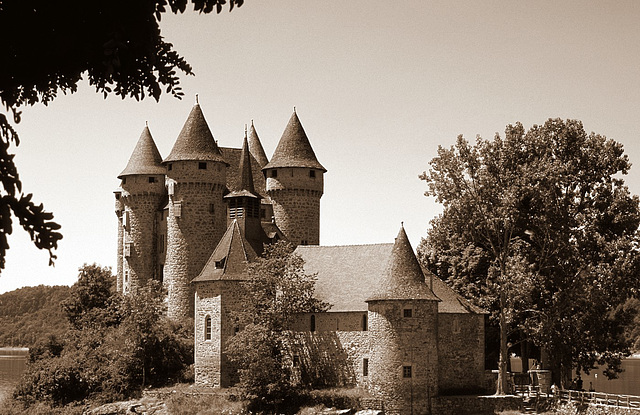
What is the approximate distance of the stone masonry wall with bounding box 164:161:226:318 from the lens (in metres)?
62.1

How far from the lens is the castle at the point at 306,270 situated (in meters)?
46.3

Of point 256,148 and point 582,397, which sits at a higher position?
point 256,148

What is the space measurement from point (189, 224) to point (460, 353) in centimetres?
2269

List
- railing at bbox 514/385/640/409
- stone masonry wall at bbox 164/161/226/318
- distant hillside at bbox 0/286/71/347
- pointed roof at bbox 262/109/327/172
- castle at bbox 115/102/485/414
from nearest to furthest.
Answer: railing at bbox 514/385/640/409
castle at bbox 115/102/485/414
stone masonry wall at bbox 164/161/226/318
pointed roof at bbox 262/109/327/172
distant hillside at bbox 0/286/71/347

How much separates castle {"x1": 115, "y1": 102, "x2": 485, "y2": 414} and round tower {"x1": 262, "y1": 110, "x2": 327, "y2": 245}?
8cm

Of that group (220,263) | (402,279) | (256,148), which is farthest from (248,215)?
(256,148)

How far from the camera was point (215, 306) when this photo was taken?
51.2 m

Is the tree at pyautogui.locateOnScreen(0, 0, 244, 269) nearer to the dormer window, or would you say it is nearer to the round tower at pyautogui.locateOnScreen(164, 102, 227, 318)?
the dormer window

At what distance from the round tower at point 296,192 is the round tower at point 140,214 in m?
9.58

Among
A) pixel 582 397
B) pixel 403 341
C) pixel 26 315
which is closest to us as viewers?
pixel 582 397

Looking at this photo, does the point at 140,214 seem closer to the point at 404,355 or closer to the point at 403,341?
the point at 403,341

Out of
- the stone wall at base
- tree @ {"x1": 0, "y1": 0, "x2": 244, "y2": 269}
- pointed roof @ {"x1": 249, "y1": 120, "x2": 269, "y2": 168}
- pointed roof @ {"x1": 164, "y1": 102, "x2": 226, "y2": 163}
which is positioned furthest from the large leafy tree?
tree @ {"x1": 0, "y1": 0, "x2": 244, "y2": 269}

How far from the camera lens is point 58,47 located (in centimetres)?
703

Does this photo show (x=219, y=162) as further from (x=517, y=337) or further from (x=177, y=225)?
(x=517, y=337)
